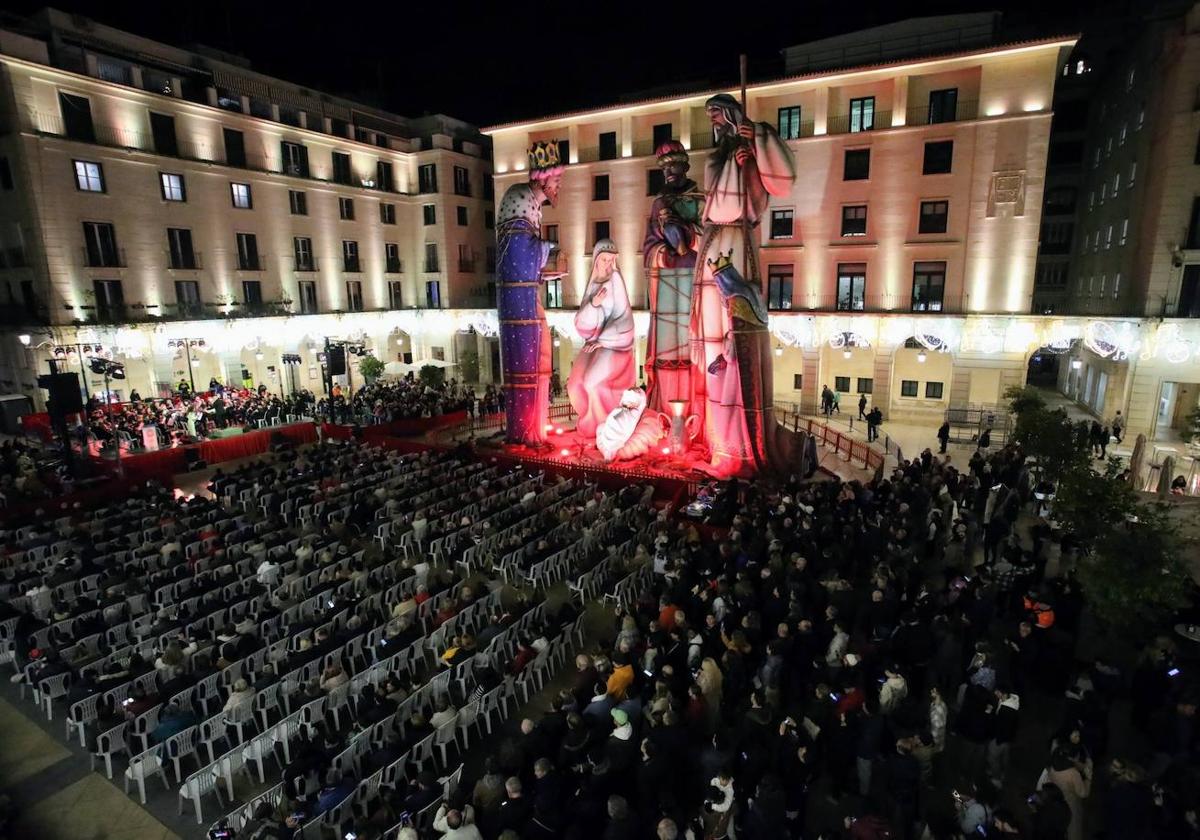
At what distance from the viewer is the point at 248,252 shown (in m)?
34.0

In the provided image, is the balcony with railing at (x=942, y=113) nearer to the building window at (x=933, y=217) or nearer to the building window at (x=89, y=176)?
the building window at (x=933, y=217)

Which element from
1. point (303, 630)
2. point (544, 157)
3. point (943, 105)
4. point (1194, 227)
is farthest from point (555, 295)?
point (303, 630)

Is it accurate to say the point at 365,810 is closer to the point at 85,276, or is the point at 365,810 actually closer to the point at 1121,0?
the point at 85,276

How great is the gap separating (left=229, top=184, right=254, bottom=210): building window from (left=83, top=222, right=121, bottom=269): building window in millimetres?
5958

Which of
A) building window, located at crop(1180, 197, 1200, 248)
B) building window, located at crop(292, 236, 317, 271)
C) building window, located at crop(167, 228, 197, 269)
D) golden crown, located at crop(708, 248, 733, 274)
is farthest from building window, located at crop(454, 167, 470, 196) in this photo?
building window, located at crop(1180, 197, 1200, 248)

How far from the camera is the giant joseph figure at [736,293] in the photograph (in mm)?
17609

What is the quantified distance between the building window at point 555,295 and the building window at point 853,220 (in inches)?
579

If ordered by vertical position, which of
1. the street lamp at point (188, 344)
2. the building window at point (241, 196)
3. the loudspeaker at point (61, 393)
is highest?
the building window at point (241, 196)

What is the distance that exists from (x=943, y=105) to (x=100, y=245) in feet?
116

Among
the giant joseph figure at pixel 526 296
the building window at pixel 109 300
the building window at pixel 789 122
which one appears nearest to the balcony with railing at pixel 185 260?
the building window at pixel 109 300

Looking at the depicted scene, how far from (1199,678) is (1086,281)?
32.5m

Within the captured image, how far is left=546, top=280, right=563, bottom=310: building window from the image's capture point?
36875 millimetres

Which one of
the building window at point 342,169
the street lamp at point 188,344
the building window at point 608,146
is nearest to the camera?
the street lamp at point 188,344

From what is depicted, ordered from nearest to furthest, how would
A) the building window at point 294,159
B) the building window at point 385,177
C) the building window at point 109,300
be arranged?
the building window at point 109,300 < the building window at point 294,159 < the building window at point 385,177
